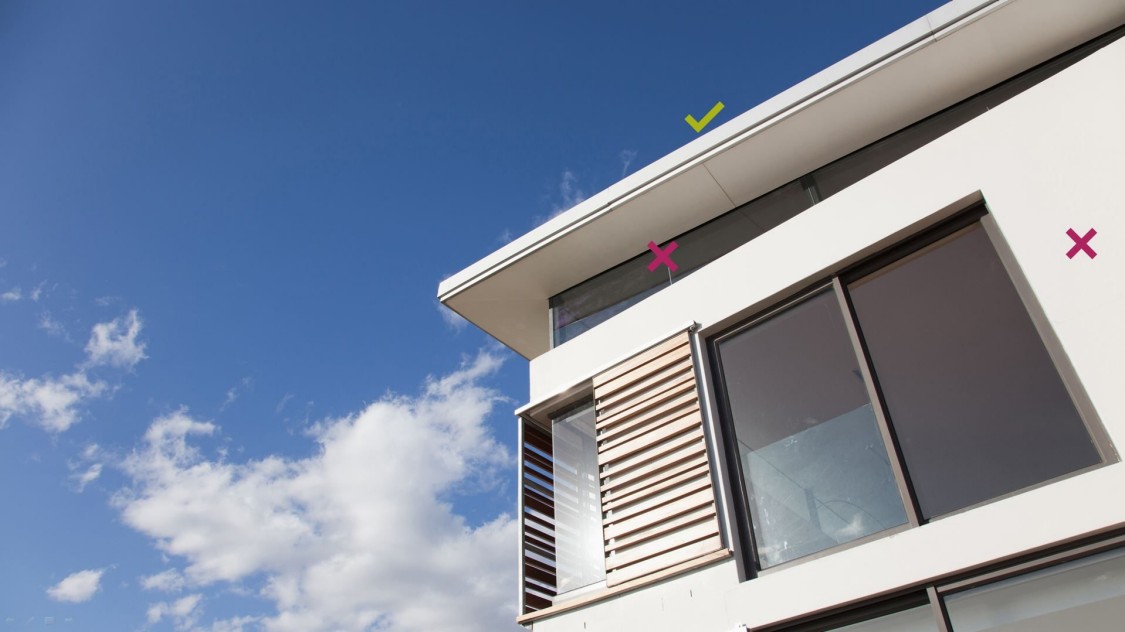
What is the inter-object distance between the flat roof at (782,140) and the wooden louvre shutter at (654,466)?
52.9 inches

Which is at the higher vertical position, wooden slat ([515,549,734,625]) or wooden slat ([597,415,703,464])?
wooden slat ([597,415,703,464])

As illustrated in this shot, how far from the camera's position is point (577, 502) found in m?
5.43

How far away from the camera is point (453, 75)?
9000 millimetres

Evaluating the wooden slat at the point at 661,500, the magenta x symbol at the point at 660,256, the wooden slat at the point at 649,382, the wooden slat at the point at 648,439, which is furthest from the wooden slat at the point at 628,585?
the magenta x symbol at the point at 660,256

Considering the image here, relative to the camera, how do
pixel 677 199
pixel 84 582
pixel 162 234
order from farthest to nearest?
pixel 84 582, pixel 162 234, pixel 677 199

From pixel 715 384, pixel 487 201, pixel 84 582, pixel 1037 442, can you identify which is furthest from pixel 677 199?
pixel 84 582

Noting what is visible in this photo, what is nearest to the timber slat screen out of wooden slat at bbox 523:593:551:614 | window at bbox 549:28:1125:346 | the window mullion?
wooden slat at bbox 523:593:551:614

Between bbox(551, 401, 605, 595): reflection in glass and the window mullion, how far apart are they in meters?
2.12

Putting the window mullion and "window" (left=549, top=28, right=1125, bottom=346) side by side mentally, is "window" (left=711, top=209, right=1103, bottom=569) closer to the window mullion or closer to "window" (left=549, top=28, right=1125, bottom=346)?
the window mullion

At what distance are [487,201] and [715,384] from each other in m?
5.06

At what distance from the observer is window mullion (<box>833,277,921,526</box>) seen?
11.8 feet

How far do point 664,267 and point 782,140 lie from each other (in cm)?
141

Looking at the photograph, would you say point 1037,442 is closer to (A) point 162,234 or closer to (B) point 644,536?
(B) point 644,536

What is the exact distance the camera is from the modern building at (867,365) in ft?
10.7
